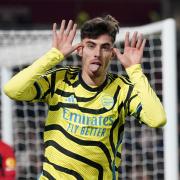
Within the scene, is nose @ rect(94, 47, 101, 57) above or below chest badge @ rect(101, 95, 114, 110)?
above

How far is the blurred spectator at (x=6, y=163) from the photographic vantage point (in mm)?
6668

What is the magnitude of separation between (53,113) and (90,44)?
0.46 m

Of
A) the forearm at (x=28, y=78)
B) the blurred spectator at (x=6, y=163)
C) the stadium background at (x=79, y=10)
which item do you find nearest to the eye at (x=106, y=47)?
the forearm at (x=28, y=78)

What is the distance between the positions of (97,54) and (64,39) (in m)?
0.25

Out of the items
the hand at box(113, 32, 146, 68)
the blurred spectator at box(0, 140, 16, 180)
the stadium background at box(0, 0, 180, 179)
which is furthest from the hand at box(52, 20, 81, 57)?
the stadium background at box(0, 0, 180, 179)

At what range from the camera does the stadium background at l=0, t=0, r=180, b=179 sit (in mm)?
16281

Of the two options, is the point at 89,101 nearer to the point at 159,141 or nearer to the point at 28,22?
the point at 159,141

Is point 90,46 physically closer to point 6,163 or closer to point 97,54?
point 97,54

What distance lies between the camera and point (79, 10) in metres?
16.4

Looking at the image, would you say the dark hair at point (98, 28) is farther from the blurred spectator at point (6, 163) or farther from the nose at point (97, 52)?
the blurred spectator at point (6, 163)

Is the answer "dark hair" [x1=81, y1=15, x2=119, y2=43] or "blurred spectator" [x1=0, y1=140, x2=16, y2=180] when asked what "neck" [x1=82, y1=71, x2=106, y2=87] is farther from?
"blurred spectator" [x1=0, y1=140, x2=16, y2=180]

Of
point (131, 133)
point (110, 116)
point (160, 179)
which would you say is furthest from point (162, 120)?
point (160, 179)

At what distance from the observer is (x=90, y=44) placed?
15.8 ft

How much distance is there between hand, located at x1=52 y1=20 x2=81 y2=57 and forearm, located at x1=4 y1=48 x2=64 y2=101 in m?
0.04
